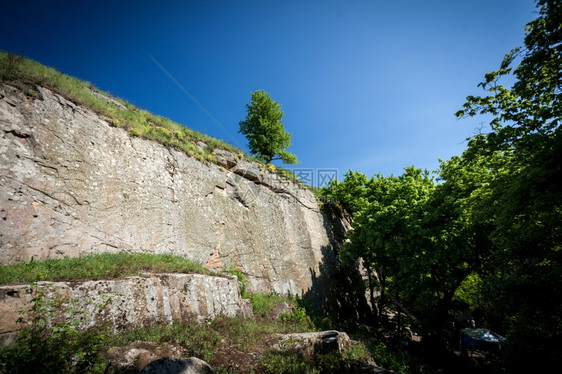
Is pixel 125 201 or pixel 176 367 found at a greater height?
pixel 125 201

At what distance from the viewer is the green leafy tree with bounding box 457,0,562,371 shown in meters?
5.27

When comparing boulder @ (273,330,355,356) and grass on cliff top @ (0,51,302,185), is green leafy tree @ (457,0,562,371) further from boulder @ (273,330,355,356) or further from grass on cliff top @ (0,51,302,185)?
grass on cliff top @ (0,51,302,185)

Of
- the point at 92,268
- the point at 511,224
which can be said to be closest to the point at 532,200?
the point at 511,224

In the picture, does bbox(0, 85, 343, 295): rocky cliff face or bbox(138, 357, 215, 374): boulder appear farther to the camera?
bbox(0, 85, 343, 295): rocky cliff face

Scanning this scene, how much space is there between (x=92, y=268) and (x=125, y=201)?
3.77 metres

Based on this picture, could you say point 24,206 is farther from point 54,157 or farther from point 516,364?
point 516,364

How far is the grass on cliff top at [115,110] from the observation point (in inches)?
360

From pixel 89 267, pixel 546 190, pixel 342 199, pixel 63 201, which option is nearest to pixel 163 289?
pixel 89 267

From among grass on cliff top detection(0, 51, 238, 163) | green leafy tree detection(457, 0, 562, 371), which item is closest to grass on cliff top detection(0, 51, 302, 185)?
grass on cliff top detection(0, 51, 238, 163)

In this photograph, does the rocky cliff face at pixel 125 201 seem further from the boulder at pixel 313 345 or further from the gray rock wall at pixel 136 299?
the boulder at pixel 313 345

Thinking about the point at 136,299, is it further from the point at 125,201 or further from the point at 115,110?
the point at 115,110

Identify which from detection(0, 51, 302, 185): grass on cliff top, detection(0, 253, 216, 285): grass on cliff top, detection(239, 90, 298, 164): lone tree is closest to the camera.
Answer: detection(0, 253, 216, 285): grass on cliff top

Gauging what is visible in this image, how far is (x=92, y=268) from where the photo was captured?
7.04m

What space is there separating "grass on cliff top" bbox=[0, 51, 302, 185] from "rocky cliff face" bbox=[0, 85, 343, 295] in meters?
0.44
